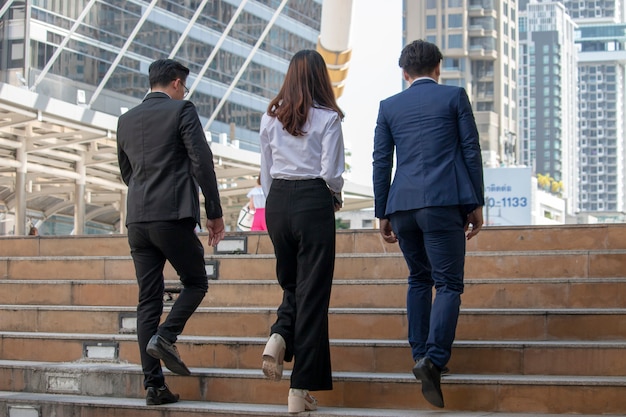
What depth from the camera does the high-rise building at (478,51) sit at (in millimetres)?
139375

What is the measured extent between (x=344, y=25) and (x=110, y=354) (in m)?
20.5

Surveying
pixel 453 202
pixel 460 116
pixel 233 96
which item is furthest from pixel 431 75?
pixel 233 96

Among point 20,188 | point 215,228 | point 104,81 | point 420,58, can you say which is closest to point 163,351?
point 215,228

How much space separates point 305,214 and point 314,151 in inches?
14.3

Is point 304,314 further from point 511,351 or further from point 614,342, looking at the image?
point 614,342

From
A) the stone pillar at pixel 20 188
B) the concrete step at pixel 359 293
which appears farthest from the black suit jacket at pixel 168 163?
the stone pillar at pixel 20 188

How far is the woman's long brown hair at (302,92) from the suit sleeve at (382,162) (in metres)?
0.34

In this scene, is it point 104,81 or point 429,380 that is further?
point 104,81

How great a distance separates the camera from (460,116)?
19.1ft

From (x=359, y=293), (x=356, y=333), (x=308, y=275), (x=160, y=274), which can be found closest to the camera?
(x=308, y=275)

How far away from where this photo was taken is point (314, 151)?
5.77 m

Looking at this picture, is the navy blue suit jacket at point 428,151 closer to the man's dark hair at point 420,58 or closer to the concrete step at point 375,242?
the man's dark hair at point 420,58

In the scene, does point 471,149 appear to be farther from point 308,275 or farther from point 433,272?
point 308,275

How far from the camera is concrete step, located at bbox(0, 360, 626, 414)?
559cm
